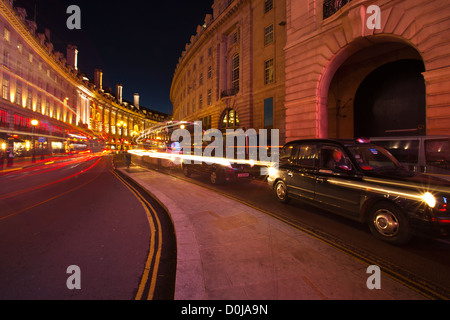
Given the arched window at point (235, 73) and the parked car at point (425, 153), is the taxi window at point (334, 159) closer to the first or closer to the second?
the parked car at point (425, 153)

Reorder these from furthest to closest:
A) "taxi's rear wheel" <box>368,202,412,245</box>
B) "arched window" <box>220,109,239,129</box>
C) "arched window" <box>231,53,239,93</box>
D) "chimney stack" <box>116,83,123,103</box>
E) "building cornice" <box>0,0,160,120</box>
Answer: "chimney stack" <box>116,83,123,103</box> → "building cornice" <box>0,0,160,120</box> → "arched window" <box>231,53,239,93</box> → "arched window" <box>220,109,239,129</box> → "taxi's rear wheel" <box>368,202,412,245</box>

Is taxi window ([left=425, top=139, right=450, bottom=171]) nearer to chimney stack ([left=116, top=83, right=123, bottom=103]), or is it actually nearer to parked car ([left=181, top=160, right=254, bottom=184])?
parked car ([left=181, top=160, right=254, bottom=184])

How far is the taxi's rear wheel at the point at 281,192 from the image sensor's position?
6.16 m

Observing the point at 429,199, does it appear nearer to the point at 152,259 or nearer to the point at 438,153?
the point at 438,153

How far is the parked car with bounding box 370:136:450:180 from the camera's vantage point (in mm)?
5146

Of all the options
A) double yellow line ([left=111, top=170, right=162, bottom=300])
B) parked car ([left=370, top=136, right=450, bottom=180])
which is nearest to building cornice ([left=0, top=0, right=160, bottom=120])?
double yellow line ([left=111, top=170, right=162, bottom=300])

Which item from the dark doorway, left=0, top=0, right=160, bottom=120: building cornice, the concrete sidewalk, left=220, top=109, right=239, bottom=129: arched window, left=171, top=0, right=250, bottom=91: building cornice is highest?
left=0, top=0, right=160, bottom=120: building cornice

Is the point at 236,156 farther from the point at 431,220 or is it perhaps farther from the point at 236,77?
the point at 236,77

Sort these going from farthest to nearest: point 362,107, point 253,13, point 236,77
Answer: point 236,77 → point 253,13 → point 362,107

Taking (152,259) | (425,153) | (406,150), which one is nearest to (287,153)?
(406,150)

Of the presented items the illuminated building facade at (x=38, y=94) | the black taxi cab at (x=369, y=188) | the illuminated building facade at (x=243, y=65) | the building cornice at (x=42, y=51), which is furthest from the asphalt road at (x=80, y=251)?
the building cornice at (x=42, y=51)

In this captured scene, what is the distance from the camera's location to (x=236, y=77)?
84.4 ft
